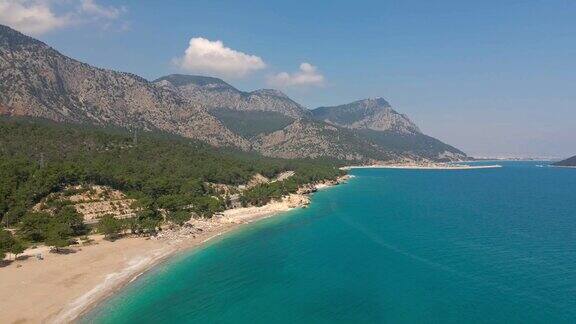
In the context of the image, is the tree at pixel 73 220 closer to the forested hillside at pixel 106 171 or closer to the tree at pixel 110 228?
the tree at pixel 110 228

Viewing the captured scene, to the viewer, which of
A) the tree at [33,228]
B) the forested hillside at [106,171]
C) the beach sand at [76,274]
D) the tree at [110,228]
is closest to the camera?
the beach sand at [76,274]

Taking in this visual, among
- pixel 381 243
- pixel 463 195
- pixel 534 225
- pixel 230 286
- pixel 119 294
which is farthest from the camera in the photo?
pixel 463 195

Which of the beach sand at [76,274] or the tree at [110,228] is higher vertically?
the tree at [110,228]

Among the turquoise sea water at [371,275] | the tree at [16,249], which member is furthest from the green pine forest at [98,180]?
the turquoise sea water at [371,275]

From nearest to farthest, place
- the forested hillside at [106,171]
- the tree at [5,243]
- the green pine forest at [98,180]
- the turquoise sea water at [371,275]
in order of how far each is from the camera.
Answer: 1. the turquoise sea water at [371,275]
2. the tree at [5,243]
3. the green pine forest at [98,180]
4. the forested hillside at [106,171]

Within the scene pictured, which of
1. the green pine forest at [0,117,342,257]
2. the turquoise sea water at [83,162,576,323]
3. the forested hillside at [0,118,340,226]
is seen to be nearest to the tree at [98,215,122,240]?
the green pine forest at [0,117,342,257]

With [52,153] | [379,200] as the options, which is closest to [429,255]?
[379,200]

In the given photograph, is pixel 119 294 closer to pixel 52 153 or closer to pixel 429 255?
pixel 429 255

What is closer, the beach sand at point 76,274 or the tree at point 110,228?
the beach sand at point 76,274
